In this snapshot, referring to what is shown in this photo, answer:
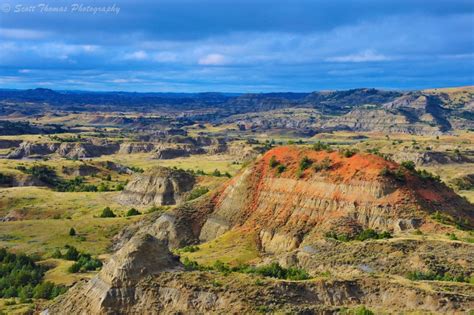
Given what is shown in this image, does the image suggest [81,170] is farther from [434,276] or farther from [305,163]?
[434,276]

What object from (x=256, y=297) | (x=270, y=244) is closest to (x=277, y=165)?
(x=270, y=244)

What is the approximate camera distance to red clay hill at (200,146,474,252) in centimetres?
7662

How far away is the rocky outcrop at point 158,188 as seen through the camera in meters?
129

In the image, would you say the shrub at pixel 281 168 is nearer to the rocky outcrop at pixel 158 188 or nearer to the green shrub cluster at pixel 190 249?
the green shrub cluster at pixel 190 249

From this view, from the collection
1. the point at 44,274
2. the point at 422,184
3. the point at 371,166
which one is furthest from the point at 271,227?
the point at 44,274

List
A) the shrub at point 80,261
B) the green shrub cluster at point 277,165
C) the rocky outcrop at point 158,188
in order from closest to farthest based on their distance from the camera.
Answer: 1. the shrub at point 80,261
2. the green shrub cluster at point 277,165
3. the rocky outcrop at point 158,188

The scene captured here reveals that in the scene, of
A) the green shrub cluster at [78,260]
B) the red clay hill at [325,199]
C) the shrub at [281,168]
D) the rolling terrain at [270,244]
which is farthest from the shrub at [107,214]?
the shrub at [281,168]

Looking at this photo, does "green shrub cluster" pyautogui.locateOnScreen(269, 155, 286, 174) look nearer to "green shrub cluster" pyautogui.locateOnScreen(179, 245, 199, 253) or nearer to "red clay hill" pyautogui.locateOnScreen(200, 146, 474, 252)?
"red clay hill" pyautogui.locateOnScreen(200, 146, 474, 252)

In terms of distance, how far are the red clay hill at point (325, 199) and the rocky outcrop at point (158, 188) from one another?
37.6 meters

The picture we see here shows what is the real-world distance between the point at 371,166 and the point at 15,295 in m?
48.4

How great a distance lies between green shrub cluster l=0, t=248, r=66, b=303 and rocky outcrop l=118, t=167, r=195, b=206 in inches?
1778

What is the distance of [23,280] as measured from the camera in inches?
2970

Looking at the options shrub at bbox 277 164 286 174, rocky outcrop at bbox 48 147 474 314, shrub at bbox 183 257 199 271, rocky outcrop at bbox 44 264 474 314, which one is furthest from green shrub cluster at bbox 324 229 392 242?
rocky outcrop at bbox 44 264 474 314

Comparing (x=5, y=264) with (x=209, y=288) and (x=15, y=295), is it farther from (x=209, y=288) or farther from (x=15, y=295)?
(x=209, y=288)
